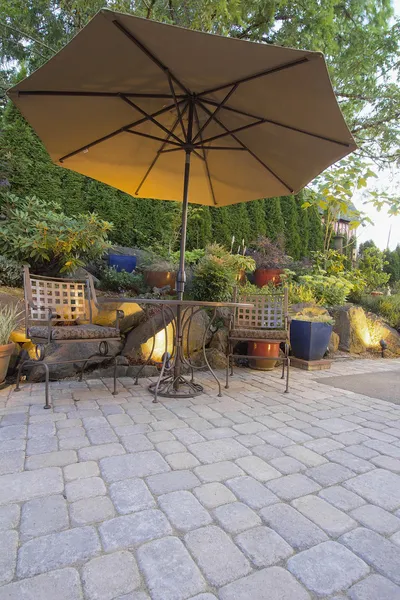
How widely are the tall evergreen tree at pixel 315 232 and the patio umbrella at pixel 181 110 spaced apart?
5477mm

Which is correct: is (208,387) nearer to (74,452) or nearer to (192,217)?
(74,452)

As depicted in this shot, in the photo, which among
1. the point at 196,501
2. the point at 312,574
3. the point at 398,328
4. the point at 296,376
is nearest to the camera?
the point at 312,574

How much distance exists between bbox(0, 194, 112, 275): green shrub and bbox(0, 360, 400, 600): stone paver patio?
197cm

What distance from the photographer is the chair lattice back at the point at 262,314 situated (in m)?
3.78

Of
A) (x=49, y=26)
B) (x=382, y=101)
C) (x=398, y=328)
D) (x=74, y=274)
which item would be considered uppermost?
(x=49, y=26)

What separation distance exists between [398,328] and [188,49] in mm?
5889

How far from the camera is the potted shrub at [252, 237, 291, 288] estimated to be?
6.09 meters

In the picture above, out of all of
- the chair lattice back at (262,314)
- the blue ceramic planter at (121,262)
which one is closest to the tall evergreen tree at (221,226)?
the blue ceramic planter at (121,262)

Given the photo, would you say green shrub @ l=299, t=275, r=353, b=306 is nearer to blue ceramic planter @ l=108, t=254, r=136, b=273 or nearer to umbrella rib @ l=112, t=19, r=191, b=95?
blue ceramic planter @ l=108, t=254, r=136, b=273

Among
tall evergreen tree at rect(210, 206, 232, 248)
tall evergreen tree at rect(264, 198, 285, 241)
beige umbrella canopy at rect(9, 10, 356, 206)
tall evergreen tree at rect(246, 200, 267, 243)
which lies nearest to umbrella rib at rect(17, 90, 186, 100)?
beige umbrella canopy at rect(9, 10, 356, 206)

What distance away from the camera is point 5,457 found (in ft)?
5.80

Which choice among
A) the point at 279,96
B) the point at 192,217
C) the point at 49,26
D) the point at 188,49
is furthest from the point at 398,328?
the point at 49,26

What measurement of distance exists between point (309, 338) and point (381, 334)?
7.04 feet

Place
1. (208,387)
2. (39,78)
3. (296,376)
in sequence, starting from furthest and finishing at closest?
1. (296,376)
2. (208,387)
3. (39,78)
